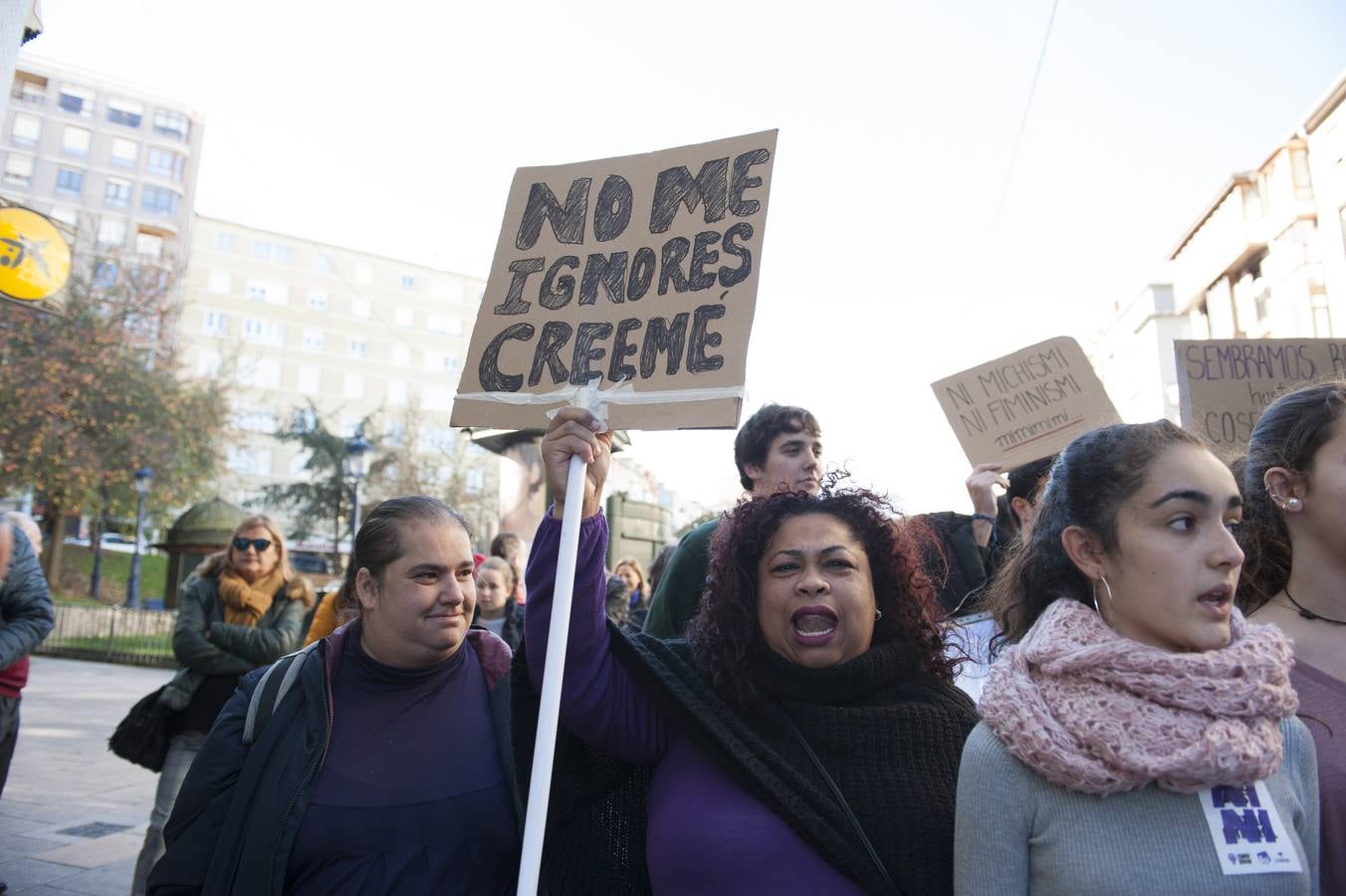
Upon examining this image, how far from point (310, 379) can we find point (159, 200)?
48.7 ft

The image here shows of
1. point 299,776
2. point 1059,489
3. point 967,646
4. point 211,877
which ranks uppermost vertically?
point 1059,489

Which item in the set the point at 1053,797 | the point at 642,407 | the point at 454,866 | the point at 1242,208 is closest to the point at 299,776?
the point at 454,866

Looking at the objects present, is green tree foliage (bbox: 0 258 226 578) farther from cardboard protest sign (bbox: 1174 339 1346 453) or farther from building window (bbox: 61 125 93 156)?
building window (bbox: 61 125 93 156)

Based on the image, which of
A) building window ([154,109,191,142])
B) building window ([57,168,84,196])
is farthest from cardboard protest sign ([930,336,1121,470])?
building window ([154,109,191,142])

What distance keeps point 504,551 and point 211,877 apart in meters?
4.73

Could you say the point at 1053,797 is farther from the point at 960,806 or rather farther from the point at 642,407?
the point at 642,407

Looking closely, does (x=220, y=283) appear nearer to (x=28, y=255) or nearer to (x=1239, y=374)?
(x=28, y=255)

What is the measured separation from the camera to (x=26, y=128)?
5578 cm

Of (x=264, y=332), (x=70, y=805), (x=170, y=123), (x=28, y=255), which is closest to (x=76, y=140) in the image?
(x=170, y=123)

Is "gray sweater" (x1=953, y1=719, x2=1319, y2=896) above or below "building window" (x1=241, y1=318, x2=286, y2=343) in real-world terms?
below

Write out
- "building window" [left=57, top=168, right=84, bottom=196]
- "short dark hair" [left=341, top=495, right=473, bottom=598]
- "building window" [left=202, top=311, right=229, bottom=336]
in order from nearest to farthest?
"short dark hair" [left=341, top=495, right=473, bottom=598]
"building window" [left=202, top=311, right=229, bottom=336]
"building window" [left=57, top=168, right=84, bottom=196]

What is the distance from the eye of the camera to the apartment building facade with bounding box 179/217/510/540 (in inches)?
2158

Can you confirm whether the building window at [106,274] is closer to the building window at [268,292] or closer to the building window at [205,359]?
the building window at [205,359]

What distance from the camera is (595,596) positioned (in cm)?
223
